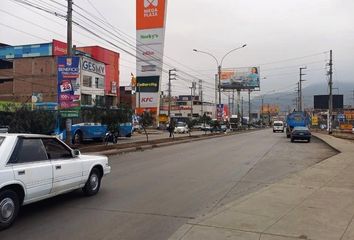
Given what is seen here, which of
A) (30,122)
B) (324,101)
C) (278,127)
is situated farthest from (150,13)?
(30,122)

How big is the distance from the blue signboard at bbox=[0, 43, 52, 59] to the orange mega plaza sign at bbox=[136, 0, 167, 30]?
62.1 feet

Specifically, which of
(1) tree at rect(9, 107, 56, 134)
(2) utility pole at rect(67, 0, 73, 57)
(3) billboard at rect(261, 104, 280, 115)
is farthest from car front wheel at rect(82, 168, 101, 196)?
(3) billboard at rect(261, 104, 280, 115)

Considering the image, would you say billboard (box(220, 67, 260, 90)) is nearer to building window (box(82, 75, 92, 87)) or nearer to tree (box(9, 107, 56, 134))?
building window (box(82, 75, 92, 87))

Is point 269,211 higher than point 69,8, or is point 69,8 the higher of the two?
point 69,8

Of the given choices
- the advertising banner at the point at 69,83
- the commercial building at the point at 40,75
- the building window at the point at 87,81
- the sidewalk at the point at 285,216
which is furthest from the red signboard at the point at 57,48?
the sidewalk at the point at 285,216

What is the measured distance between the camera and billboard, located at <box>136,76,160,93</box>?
248 ft

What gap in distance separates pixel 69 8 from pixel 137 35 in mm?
53042

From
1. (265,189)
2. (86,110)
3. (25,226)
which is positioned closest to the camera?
(25,226)

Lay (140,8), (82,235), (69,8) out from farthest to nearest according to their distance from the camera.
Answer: (140,8), (69,8), (82,235)

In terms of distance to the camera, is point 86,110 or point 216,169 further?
point 86,110

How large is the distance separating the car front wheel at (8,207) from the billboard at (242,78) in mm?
95175

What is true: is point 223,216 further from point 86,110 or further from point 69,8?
point 86,110

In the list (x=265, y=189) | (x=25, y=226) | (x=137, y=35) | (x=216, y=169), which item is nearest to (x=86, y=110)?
(x=216, y=169)

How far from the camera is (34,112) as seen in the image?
20.5 meters
